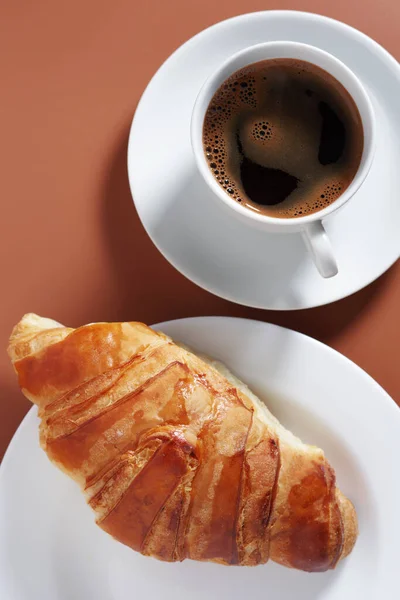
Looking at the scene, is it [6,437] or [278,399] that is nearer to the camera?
[278,399]

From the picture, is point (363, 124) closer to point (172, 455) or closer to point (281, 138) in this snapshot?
point (281, 138)

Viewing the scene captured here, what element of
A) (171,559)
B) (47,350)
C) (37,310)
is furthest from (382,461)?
(37,310)

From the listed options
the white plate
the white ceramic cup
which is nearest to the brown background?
the white plate

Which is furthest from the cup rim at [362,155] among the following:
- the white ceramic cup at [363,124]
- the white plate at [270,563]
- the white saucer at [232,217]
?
the white plate at [270,563]

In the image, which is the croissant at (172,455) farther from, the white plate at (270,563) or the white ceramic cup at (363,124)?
the white ceramic cup at (363,124)

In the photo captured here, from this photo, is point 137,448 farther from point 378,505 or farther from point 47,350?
point 378,505

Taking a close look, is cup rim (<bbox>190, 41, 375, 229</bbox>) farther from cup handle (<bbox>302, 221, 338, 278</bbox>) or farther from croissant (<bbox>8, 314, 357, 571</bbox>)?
croissant (<bbox>8, 314, 357, 571</bbox>)

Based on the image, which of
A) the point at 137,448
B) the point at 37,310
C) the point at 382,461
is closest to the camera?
the point at 137,448
